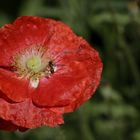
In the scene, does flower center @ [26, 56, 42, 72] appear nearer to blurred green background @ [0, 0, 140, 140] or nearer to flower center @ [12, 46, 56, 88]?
flower center @ [12, 46, 56, 88]

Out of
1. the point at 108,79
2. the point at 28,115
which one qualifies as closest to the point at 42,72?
the point at 28,115

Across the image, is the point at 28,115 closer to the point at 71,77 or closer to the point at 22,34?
the point at 71,77

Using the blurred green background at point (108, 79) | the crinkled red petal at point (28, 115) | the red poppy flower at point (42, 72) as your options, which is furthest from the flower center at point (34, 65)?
the blurred green background at point (108, 79)

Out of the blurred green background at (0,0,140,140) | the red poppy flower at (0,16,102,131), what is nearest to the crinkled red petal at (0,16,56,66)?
the red poppy flower at (0,16,102,131)

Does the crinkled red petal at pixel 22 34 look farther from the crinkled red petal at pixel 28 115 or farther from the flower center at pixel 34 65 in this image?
the crinkled red petal at pixel 28 115

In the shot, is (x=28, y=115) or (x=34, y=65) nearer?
(x=28, y=115)

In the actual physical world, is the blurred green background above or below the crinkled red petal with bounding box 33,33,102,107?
below

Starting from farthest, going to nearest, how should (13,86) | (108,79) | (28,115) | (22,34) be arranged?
(108,79) < (22,34) < (13,86) < (28,115)

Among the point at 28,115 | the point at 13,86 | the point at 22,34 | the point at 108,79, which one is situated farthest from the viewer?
the point at 108,79

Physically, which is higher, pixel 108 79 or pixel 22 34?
pixel 22 34
